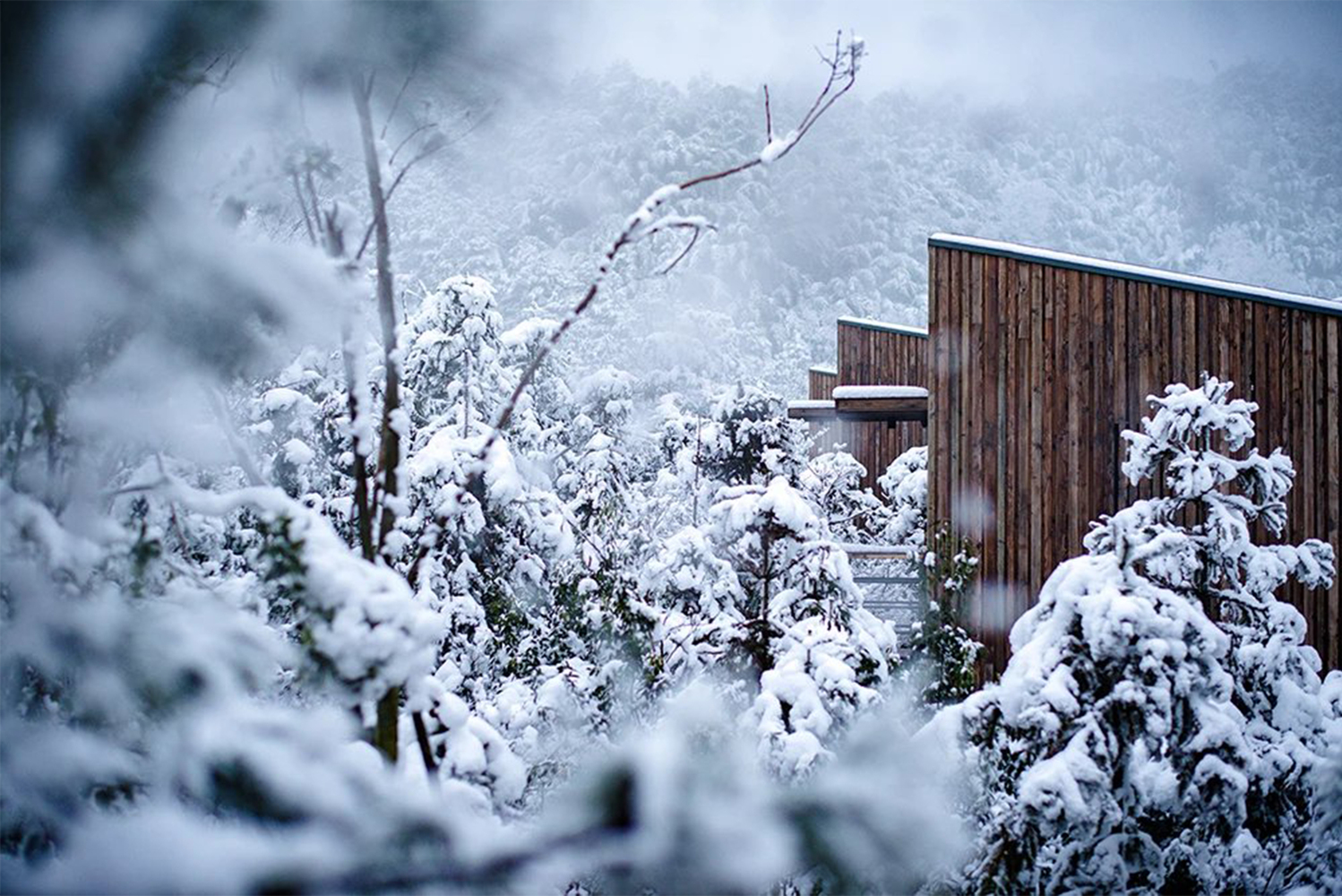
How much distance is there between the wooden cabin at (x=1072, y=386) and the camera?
6941 mm

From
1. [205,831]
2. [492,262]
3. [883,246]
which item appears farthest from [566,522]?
[883,246]

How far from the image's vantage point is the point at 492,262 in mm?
34844

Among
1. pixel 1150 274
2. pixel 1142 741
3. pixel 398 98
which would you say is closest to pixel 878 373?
pixel 1150 274

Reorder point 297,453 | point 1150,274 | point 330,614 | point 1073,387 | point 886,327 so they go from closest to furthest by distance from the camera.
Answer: point 330,614 < point 297,453 < point 1150,274 < point 1073,387 < point 886,327

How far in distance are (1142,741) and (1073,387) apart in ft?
15.6

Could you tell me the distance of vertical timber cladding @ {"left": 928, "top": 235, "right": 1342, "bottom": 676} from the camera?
6.94 meters

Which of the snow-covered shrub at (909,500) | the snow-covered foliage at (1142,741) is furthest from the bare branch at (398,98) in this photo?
the snow-covered shrub at (909,500)

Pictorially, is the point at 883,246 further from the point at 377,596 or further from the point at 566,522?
the point at 377,596

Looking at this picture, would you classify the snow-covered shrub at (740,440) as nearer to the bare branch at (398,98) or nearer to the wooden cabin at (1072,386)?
the wooden cabin at (1072,386)

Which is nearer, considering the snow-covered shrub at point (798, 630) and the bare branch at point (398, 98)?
the bare branch at point (398, 98)

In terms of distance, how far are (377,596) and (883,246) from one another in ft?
131

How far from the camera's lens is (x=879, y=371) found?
617 inches

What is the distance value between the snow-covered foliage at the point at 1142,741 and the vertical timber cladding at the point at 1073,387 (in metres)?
3.07

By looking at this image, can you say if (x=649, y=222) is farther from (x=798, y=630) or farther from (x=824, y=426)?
(x=824, y=426)
